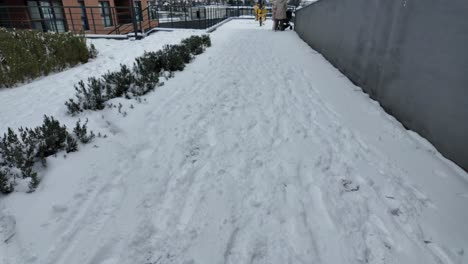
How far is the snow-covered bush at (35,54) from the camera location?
5.61m

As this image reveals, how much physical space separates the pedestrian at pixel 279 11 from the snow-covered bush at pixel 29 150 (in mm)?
15472

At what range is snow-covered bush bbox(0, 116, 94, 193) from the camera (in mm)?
2322

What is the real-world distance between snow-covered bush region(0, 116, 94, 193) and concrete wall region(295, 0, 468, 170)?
4036 mm

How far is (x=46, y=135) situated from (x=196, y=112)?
2.01 meters

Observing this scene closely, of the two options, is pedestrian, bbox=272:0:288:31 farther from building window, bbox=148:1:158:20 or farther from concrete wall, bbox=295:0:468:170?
concrete wall, bbox=295:0:468:170

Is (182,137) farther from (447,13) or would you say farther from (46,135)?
(447,13)

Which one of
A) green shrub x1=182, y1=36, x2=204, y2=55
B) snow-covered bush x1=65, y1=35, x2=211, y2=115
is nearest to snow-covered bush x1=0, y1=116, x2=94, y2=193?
snow-covered bush x1=65, y1=35, x2=211, y2=115

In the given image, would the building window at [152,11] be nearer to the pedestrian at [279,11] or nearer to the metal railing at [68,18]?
the metal railing at [68,18]

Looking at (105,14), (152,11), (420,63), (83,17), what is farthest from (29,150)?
(152,11)

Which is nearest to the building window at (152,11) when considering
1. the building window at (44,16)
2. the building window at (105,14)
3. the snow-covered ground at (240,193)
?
the building window at (105,14)

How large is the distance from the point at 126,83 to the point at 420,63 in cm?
472

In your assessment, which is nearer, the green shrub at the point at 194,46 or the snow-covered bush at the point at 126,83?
the snow-covered bush at the point at 126,83

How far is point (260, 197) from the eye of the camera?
7.67 ft

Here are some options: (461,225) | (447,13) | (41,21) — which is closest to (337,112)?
(447,13)
